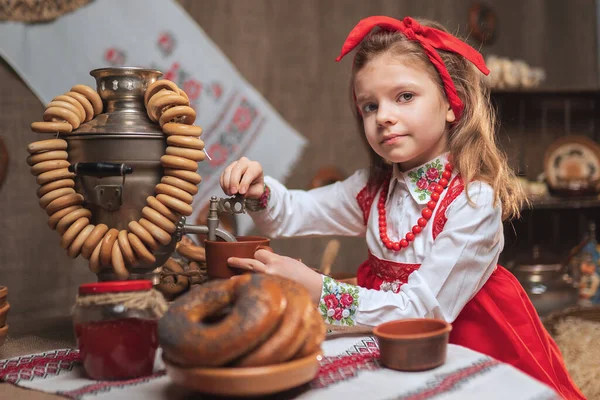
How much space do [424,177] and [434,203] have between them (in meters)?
0.07

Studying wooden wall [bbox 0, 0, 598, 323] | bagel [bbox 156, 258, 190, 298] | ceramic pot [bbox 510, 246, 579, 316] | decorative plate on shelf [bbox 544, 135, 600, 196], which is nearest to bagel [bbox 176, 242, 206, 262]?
bagel [bbox 156, 258, 190, 298]

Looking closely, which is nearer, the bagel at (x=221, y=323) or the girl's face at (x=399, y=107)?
the bagel at (x=221, y=323)

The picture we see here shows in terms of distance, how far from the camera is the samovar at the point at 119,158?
0.96 meters

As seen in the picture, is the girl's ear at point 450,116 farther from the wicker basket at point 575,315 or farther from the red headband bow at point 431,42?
the wicker basket at point 575,315

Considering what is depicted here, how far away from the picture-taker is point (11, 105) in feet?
6.47

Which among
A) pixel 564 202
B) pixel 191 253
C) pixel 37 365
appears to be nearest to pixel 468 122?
pixel 191 253

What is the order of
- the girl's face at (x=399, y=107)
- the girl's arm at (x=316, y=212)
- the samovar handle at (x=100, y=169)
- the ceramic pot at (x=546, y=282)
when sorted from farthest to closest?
the ceramic pot at (x=546, y=282) → the girl's arm at (x=316, y=212) → the girl's face at (x=399, y=107) → the samovar handle at (x=100, y=169)

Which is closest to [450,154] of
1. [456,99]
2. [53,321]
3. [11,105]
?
[456,99]

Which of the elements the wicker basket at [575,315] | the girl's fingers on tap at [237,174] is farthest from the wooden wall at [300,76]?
the girl's fingers on tap at [237,174]

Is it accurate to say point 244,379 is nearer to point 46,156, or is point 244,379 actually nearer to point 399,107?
point 46,156

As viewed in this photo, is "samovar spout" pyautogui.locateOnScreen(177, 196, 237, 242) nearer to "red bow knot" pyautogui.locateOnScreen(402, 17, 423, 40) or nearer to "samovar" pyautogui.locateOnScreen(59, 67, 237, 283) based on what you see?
"samovar" pyautogui.locateOnScreen(59, 67, 237, 283)

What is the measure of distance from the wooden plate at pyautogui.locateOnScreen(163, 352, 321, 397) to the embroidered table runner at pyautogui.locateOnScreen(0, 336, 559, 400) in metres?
0.06

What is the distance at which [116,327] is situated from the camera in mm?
729

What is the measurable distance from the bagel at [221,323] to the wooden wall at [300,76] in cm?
155
